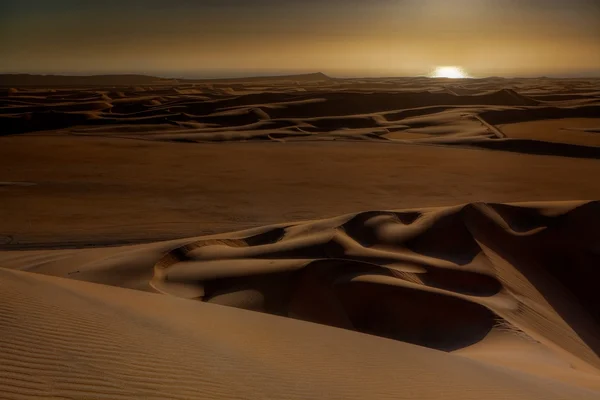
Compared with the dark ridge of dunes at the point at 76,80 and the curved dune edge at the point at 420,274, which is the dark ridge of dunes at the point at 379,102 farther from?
the dark ridge of dunes at the point at 76,80

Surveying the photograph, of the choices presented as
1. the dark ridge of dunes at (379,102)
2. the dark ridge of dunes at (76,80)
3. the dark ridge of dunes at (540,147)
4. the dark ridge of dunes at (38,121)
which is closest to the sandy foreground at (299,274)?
the dark ridge of dunes at (540,147)

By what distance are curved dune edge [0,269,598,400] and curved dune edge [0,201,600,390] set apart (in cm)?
118

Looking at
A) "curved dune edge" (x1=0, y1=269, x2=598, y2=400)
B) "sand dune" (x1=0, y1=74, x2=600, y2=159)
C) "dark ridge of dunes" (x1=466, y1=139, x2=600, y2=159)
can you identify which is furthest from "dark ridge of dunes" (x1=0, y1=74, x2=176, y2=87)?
"curved dune edge" (x1=0, y1=269, x2=598, y2=400)

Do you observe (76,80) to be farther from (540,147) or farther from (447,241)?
(447,241)

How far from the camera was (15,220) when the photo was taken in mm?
12750

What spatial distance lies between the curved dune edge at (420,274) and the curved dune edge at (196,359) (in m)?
1.18

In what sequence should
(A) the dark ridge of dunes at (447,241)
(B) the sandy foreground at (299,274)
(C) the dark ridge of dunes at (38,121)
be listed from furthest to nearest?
(C) the dark ridge of dunes at (38,121)
(A) the dark ridge of dunes at (447,241)
(B) the sandy foreground at (299,274)

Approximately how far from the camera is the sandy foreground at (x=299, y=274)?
165 inches

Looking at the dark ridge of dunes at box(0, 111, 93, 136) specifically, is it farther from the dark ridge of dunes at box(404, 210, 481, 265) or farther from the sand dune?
the dark ridge of dunes at box(404, 210, 481, 265)

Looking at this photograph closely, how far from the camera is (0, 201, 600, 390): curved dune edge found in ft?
24.2

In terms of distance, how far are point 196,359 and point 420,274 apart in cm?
536

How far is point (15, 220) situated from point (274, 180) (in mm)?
7515

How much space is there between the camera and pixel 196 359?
165 inches

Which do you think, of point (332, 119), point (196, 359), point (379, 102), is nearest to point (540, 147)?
point (332, 119)
